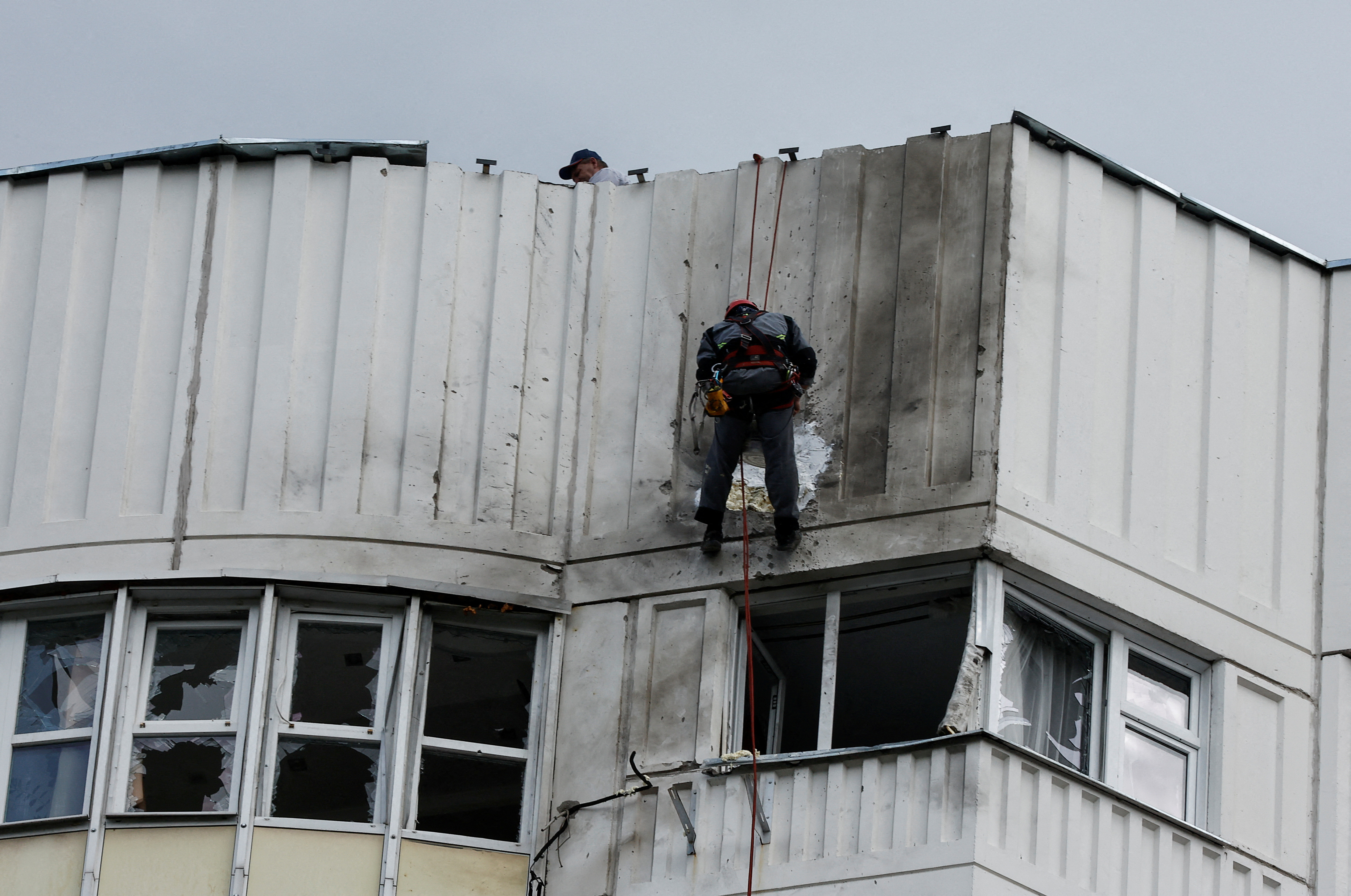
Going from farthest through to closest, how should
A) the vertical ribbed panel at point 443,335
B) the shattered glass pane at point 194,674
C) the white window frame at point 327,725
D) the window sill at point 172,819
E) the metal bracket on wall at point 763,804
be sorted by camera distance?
1. the vertical ribbed panel at point 443,335
2. the shattered glass pane at point 194,674
3. the white window frame at point 327,725
4. the window sill at point 172,819
5. the metal bracket on wall at point 763,804

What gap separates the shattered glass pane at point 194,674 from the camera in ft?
51.0

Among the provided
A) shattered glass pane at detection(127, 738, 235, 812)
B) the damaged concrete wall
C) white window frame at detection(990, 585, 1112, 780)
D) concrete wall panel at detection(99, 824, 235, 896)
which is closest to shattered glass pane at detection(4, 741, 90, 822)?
shattered glass pane at detection(127, 738, 235, 812)

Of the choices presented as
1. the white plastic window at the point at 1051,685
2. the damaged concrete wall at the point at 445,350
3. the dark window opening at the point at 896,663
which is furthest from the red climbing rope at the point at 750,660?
the white plastic window at the point at 1051,685

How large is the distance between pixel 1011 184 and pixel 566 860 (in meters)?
5.53

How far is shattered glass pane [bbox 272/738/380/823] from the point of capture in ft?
49.8

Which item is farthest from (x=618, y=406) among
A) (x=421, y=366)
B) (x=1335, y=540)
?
(x=1335, y=540)

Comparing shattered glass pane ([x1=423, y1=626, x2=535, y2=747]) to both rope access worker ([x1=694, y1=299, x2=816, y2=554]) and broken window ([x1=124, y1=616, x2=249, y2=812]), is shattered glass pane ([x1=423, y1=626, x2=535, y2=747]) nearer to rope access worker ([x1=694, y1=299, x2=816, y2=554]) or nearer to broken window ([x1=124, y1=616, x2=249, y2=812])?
broken window ([x1=124, y1=616, x2=249, y2=812])

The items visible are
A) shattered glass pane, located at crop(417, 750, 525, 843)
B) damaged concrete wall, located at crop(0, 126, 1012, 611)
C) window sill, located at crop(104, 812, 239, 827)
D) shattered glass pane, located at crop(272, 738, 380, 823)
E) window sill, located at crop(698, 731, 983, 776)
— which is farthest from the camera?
damaged concrete wall, located at crop(0, 126, 1012, 611)

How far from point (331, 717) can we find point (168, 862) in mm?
1422

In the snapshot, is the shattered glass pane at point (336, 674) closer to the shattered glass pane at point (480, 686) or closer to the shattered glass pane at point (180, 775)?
the shattered glass pane at point (480, 686)

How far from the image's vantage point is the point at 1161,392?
16.1 m

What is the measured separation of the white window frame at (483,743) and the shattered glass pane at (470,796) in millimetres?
33

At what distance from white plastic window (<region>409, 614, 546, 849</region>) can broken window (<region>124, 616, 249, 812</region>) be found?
49.5 inches

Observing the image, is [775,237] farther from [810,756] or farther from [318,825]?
[318,825]
